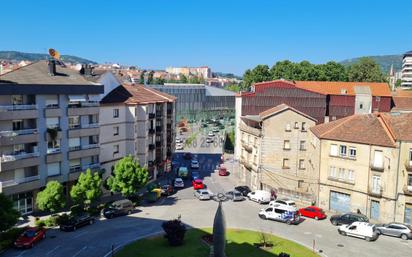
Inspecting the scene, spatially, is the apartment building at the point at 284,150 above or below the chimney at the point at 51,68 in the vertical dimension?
below

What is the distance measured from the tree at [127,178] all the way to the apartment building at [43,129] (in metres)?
5.32

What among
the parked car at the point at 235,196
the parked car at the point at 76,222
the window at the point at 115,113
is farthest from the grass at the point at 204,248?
the window at the point at 115,113

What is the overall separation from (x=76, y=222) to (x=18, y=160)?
1044cm

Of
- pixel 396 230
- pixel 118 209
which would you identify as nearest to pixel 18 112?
pixel 118 209

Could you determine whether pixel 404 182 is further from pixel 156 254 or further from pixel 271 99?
pixel 271 99

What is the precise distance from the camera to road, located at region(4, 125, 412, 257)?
39469 mm

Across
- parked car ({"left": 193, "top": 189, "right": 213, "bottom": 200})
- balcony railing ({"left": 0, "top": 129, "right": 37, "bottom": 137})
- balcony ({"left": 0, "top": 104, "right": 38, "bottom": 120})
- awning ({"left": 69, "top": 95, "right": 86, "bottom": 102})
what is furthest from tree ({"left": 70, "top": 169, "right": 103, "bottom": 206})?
parked car ({"left": 193, "top": 189, "right": 213, "bottom": 200})

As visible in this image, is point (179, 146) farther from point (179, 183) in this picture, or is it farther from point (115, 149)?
point (115, 149)

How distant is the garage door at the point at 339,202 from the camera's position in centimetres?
5291

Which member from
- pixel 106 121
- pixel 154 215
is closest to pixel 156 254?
pixel 154 215

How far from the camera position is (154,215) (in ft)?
171

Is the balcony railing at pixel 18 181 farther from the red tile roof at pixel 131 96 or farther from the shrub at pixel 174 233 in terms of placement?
the shrub at pixel 174 233

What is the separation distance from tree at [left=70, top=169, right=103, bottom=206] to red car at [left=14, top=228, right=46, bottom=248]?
814 centimetres

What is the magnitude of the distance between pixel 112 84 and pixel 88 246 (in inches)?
1306
